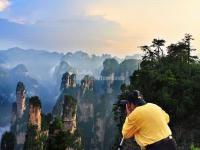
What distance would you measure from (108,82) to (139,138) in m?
155

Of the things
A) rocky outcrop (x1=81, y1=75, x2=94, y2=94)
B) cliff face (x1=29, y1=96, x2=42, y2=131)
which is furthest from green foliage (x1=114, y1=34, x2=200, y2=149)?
rocky outcrop (x1=81, y1=75, x2=94, y2=94)

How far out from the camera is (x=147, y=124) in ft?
27.1

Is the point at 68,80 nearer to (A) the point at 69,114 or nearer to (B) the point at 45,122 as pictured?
(A) the point at 69,114

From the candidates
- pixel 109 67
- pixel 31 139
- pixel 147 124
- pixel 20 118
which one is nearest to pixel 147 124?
pixel 147 124

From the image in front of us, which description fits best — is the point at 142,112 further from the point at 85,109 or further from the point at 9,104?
the point at 9,104

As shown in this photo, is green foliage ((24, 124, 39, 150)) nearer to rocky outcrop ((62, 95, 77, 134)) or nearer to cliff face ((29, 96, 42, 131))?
cliff face ((29, 96, 42, 131))

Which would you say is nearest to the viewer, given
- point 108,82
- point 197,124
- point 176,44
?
point 197,124

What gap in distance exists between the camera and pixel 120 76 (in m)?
168

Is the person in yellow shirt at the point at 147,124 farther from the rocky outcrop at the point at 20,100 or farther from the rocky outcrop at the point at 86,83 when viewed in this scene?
the rocky outcrop at the point at 86,83

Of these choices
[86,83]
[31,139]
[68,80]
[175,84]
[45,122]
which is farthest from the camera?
[68,80]

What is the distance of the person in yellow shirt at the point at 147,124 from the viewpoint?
26.8ft

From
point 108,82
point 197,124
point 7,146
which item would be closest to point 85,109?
point 108,82

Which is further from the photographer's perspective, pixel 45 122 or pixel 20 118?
pixel 20 118

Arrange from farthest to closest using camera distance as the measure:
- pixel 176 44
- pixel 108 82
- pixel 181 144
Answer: pixel 108 82, pixel 176 44, pixel 181 144
